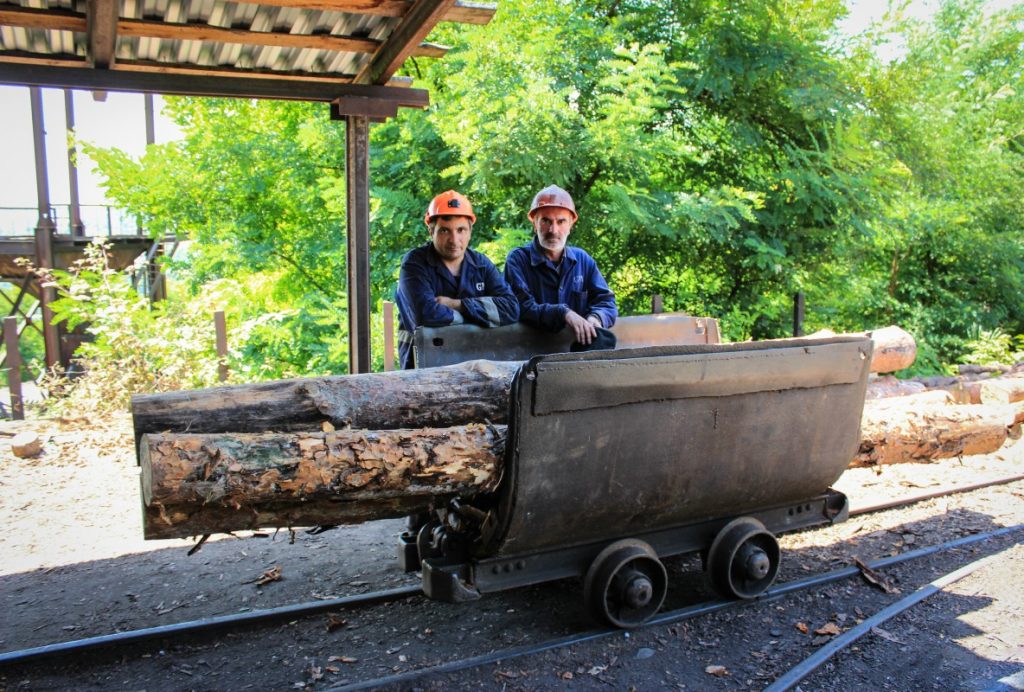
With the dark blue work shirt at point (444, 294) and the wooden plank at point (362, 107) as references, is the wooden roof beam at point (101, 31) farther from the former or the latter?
the dark blue work shirt at point (444, 294)

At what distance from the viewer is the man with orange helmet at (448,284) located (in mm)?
4824

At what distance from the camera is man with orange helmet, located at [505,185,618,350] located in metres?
5.14

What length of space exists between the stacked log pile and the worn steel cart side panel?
0.94ft

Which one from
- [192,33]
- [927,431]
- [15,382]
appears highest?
[192,33]

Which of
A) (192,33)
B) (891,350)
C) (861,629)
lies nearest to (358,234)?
(192,33)

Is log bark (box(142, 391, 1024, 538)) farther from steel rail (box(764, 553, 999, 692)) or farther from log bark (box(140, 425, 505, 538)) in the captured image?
steel rail (box(764, 553, 999, 692))

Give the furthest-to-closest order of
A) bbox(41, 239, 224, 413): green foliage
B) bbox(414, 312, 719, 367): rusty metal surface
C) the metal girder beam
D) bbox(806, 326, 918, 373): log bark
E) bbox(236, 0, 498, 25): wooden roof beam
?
bbox(41, 239, 224, 413): green foliage
bbox(806, 326, 918, 373): log bark
the metal girder beam
bbox(236, 0, 498, 25): wooden roof beam
bbox(414, 312, 719, 367): rusty metal surface

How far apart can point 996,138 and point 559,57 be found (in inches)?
473

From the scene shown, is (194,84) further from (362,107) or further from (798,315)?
(798,315)

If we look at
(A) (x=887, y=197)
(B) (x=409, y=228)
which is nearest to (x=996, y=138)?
(A) (x=887, y=197)

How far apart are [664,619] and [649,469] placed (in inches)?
37.0

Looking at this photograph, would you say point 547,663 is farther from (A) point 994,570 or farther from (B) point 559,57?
(B) point 559,57

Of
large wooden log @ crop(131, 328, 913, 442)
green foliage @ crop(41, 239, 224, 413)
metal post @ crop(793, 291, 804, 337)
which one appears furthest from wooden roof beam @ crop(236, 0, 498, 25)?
metal post @ crop(793, 291, 804, 337)

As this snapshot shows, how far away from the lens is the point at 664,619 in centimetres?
411
